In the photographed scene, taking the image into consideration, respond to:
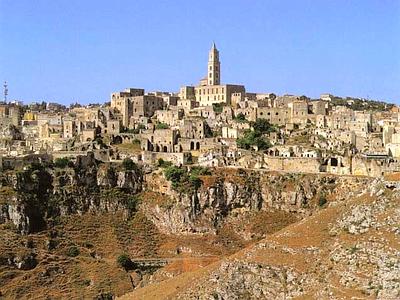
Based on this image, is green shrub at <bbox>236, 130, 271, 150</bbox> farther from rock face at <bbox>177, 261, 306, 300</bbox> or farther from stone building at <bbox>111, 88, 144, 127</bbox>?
rock face at <bbox>177, 261, 306, 300</bbox>

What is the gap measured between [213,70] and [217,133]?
2127 cm

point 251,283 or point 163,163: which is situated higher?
point 163,163

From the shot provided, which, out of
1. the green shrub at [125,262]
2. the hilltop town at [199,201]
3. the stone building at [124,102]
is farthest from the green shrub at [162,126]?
the green shrub at [125,262]

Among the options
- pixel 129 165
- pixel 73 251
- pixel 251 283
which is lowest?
pixel 73 251

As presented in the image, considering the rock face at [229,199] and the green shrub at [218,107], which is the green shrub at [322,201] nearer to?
the rock face at [229,199]

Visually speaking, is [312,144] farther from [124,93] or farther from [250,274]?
[250,274]

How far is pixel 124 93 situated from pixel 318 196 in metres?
31.8

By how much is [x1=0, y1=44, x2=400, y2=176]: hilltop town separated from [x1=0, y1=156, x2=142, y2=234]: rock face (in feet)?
6.67

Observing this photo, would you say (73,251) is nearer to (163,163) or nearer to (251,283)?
(163,163)

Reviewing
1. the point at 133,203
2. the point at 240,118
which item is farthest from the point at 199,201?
the point at 240,118

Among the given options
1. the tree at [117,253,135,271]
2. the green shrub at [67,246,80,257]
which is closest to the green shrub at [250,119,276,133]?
the tree at [117,253,135,271]

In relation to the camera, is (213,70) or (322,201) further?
(213,70)

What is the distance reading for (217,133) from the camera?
76750 mm

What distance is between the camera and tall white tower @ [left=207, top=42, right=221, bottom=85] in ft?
316
